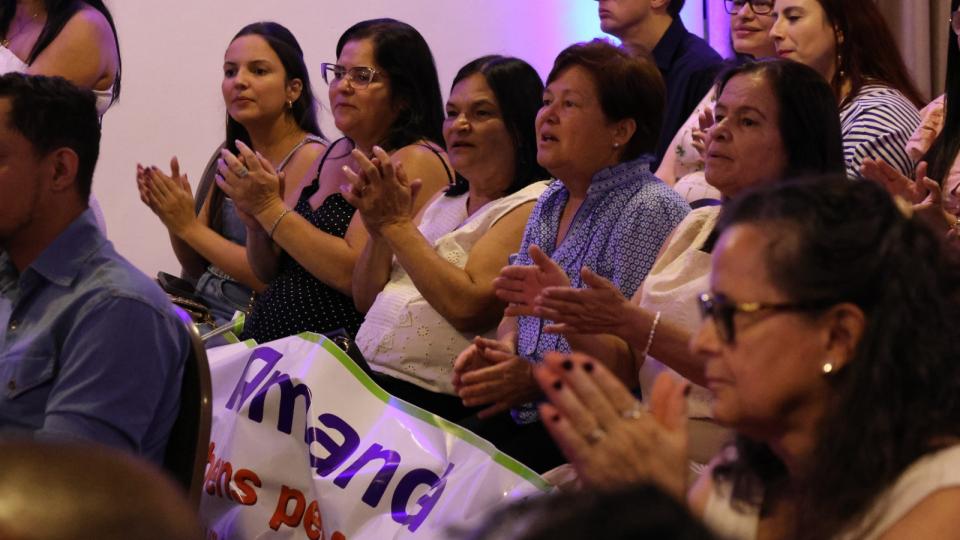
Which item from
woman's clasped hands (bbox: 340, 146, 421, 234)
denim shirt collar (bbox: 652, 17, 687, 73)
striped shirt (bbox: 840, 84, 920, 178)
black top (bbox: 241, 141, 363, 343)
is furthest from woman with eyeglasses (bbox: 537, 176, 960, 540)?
denim shirt collar (bbox: 652, 17, 687, 73)

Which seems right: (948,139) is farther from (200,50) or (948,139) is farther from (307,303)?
(200,50)

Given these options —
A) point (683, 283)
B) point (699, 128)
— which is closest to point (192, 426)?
point (683, 283)

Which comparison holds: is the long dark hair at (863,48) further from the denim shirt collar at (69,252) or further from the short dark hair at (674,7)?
the denim shirt collar at (69,252)

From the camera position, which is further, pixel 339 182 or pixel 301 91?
pixel 301 91

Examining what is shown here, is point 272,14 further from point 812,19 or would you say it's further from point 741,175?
point 741,175

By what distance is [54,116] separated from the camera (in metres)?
2.23

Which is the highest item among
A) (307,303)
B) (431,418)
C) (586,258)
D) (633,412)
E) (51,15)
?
→ (51,15)

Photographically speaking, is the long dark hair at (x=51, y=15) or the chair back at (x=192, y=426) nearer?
the chair back at (x=192, y=426)

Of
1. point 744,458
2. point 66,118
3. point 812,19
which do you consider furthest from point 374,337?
point 744,458

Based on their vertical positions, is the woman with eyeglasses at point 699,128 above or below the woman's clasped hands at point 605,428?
below

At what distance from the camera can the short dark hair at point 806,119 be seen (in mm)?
2312

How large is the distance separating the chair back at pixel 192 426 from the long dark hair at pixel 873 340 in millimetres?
979

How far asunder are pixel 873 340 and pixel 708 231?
994mm

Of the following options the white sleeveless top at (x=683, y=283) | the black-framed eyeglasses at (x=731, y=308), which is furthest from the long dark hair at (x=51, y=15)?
the black-framed eyeglasses at (x=731, y=308)
